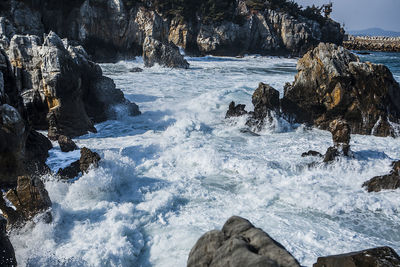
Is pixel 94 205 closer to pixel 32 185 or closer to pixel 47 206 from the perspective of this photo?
pixel 47 206

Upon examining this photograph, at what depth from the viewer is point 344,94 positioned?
12.6 metres

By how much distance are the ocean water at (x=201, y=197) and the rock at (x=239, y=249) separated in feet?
7.40

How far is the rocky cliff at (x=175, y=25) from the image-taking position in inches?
1359

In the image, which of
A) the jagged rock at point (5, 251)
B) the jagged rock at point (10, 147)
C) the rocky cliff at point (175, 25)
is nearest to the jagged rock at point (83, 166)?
the jagged rock at point (10, 147)

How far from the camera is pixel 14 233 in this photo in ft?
18.6

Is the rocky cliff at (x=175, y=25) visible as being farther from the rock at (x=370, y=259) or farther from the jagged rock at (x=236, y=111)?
the rock at (x=370, y=259)

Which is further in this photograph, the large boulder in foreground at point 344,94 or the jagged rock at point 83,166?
the large boulder in foreground at point 344,94

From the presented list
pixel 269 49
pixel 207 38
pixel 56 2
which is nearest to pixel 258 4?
pixel 269 49

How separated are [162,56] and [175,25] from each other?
18.8 meters

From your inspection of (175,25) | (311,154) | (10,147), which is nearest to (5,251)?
(10,147)

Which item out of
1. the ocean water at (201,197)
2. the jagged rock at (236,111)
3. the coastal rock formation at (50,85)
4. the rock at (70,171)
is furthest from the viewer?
the jagged rock at (236,111)

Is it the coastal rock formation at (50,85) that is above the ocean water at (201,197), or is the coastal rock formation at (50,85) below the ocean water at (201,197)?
above

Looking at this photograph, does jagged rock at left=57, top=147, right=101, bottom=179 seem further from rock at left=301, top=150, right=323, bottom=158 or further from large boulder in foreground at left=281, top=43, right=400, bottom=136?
large boulder in foreground at left=281, top=43, right=400, bottom=136

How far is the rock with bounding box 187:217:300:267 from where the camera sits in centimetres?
289
